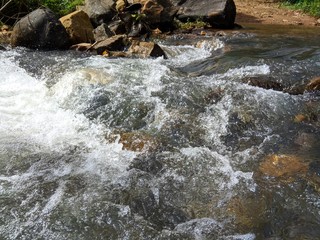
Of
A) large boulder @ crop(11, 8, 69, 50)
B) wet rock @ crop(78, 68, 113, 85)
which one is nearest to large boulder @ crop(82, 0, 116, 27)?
large boulder @ crop(11, 8, 69, 50)

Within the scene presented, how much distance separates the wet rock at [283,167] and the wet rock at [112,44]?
5166mm

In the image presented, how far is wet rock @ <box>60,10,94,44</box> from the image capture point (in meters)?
9.20

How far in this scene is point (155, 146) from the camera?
4.92 meters

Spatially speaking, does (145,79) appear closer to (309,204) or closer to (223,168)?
(223,168)

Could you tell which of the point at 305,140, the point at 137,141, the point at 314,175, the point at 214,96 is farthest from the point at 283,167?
the point at 214,96

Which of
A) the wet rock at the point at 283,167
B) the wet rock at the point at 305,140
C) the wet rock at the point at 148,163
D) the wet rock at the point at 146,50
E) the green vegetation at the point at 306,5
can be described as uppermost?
the wet rock at the point at 283,167

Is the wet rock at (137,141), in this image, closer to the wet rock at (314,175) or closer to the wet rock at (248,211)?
the wet rock at (248,211)

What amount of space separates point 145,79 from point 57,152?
2530 millimetres

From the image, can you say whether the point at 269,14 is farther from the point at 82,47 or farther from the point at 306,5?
the point at 82,47

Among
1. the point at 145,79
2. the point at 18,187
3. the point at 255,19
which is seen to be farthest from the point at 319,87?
the point at 255,19

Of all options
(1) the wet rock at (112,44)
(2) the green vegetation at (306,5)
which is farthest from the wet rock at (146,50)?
(2) the green vegetation at (306,5)

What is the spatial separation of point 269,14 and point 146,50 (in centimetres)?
758

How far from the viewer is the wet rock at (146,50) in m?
8.41

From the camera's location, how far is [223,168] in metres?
4.45
